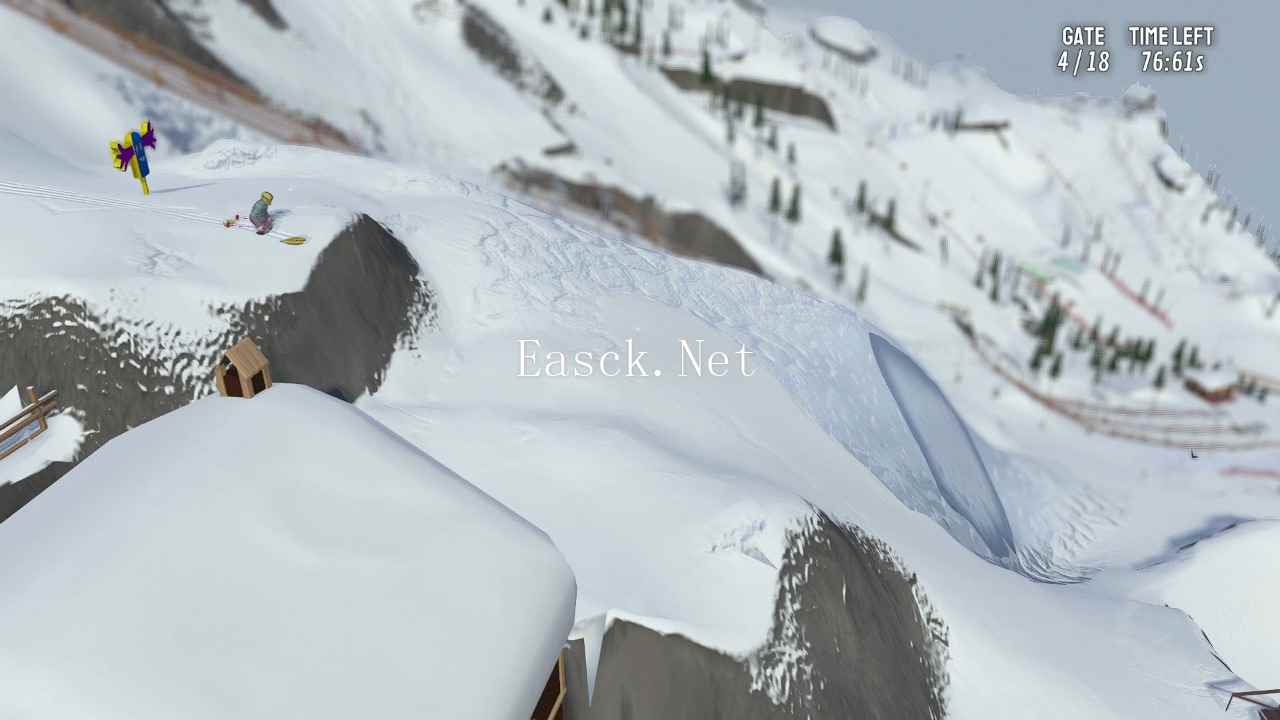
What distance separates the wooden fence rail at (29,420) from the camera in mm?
14008

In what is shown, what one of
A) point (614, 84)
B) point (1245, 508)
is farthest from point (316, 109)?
point (1245, 508)

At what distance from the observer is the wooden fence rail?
1401 cm

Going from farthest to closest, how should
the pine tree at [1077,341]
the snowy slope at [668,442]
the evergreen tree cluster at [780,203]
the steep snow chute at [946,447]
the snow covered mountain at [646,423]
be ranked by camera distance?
1. the pine tree at [1077,341]
2. the evergreen tree cluster at [780,203]
3. the steep snow chute at [946,447]
4. the snowy slope at [668,442]
5. the snow covered mountain at [646,423]

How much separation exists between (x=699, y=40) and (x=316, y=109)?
10126 centimetres

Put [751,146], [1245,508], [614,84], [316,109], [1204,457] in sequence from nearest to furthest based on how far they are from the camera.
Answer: [1245,508] → [316,109] → [1204,457] → [614,84] → [751,146]

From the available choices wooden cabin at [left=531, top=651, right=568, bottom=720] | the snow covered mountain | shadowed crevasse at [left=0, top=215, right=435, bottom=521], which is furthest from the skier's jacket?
wooden cabin at [left=531, top=651, right=568, bottom=720]

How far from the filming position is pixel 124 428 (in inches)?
580

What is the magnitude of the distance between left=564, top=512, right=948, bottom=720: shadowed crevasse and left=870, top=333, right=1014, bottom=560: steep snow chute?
31.6 feet

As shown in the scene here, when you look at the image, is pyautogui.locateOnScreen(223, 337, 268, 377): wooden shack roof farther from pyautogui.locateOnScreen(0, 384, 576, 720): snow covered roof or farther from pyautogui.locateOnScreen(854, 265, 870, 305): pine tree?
pyautogui.locateOnScreen(854, 265, 870, 305): pine tree

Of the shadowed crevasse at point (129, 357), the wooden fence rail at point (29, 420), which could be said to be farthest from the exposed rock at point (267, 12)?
the wooden fence rail at point (29, 420)

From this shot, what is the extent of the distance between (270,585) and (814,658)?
11472 millimetres

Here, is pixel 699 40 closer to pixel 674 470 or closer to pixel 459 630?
pixel 674 470

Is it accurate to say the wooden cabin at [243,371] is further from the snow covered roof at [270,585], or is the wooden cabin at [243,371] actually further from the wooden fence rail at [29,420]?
the wooden fence rail at [29,420]

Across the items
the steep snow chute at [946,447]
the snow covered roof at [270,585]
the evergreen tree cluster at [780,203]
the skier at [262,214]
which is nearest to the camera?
the snow covered roof at [270,585]
